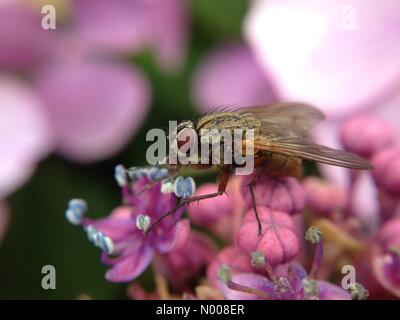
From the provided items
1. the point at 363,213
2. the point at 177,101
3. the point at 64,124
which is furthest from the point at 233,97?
the point at 363,213

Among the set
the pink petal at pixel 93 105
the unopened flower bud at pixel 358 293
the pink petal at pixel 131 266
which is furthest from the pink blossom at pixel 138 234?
the pink petal at pixel 93 105

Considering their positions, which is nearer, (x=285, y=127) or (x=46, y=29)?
(x=285, y=127)

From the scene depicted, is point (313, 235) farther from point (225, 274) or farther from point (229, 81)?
point (229, 81)

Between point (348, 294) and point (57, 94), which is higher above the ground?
point (57, 94)
